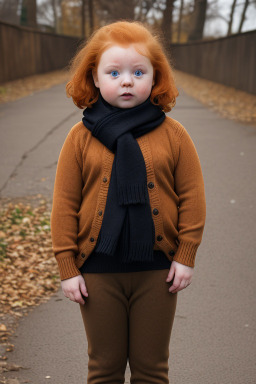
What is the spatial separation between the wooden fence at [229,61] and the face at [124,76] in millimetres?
10856

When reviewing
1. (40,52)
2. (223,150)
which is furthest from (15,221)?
(40,52)

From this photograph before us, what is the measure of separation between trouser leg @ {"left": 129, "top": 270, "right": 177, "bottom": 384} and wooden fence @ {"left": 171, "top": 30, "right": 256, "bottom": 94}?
10995 mm

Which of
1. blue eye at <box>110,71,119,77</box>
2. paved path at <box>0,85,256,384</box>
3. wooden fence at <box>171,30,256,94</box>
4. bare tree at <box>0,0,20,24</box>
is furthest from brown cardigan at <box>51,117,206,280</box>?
bare tree at <box>0,0,20,24</box>

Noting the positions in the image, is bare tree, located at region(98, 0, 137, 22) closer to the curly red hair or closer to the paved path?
the paved path

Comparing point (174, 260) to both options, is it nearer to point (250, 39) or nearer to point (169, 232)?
point (169, 232)

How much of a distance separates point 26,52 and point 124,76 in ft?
71.1

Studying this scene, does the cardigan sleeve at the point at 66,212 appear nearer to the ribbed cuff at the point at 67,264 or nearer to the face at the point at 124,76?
the ribbed cuff at the point at 67,264

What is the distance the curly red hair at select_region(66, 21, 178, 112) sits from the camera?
1952 mm

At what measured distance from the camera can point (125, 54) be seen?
1.93 meters

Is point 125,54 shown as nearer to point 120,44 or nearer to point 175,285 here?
point 120,44

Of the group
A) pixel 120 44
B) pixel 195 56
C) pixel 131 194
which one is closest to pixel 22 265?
pixel 131 194

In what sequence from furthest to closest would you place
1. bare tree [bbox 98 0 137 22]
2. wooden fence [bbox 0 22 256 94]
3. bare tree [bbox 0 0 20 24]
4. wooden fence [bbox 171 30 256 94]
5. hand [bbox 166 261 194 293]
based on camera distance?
bare tree [bbox 98 0 137 22] < bare tree [bbox 0 0 20 24] < wooden fence [bbox 0 22 256 94] < wooden fence [bbox 171 30 256 94] < hand [bbox 166 261 194 293]

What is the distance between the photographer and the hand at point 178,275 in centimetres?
200

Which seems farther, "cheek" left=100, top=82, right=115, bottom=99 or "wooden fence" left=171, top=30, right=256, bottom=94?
"wooden fence" left=171, top=30, right=256, bottom=94
